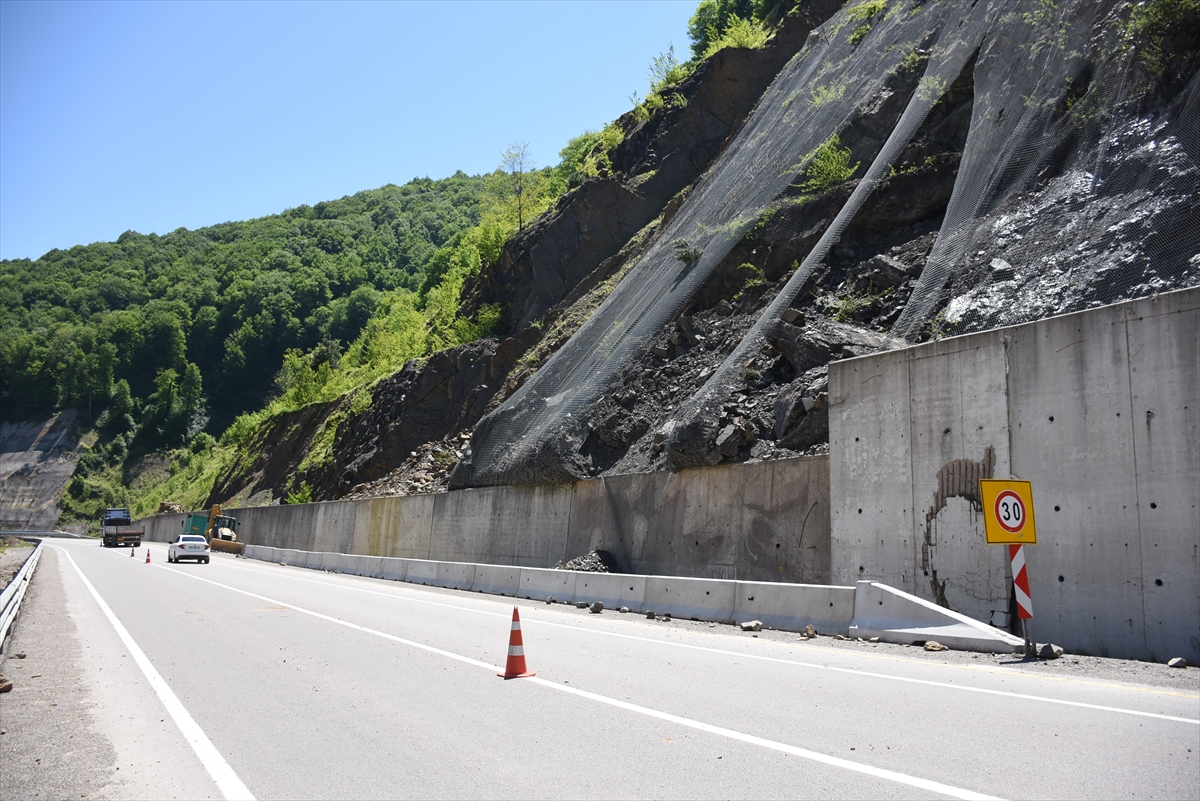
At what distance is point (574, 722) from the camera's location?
6.68 m

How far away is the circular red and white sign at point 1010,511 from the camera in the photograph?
978 centimetres

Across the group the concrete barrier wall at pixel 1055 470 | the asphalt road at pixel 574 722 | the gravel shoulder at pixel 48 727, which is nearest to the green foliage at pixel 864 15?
the concrete barrier wall at pixel 1055 470

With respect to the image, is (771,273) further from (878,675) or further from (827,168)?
(878,675)

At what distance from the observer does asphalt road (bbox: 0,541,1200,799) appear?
5.13m

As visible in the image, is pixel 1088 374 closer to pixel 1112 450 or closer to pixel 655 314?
pixel 1112 450

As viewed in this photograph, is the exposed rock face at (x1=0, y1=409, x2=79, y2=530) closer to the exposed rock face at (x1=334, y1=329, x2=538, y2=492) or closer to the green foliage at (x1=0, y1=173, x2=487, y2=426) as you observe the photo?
the green foliage at (x1=0, y1=173, x2=487, y2=426)

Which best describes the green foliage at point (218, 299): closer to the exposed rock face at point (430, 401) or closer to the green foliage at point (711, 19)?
the green foliage at point (711, 19)

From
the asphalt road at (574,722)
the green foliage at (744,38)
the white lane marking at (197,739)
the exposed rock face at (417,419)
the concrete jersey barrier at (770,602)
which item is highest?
the green foliage at (744,38)

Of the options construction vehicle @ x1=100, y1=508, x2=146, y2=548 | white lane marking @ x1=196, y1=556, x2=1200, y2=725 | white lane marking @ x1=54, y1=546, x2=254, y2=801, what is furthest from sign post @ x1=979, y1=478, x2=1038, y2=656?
construction vehicle @ x1=100, y1=508, x2=146, y2=548

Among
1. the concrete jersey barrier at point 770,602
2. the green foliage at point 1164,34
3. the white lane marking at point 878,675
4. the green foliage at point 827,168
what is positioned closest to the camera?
the white lane marking at point 878,675

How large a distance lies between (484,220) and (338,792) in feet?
150

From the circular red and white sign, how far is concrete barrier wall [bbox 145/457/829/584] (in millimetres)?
4550

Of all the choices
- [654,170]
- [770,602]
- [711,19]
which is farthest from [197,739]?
[711,19]

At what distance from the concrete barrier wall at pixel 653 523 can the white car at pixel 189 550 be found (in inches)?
389
